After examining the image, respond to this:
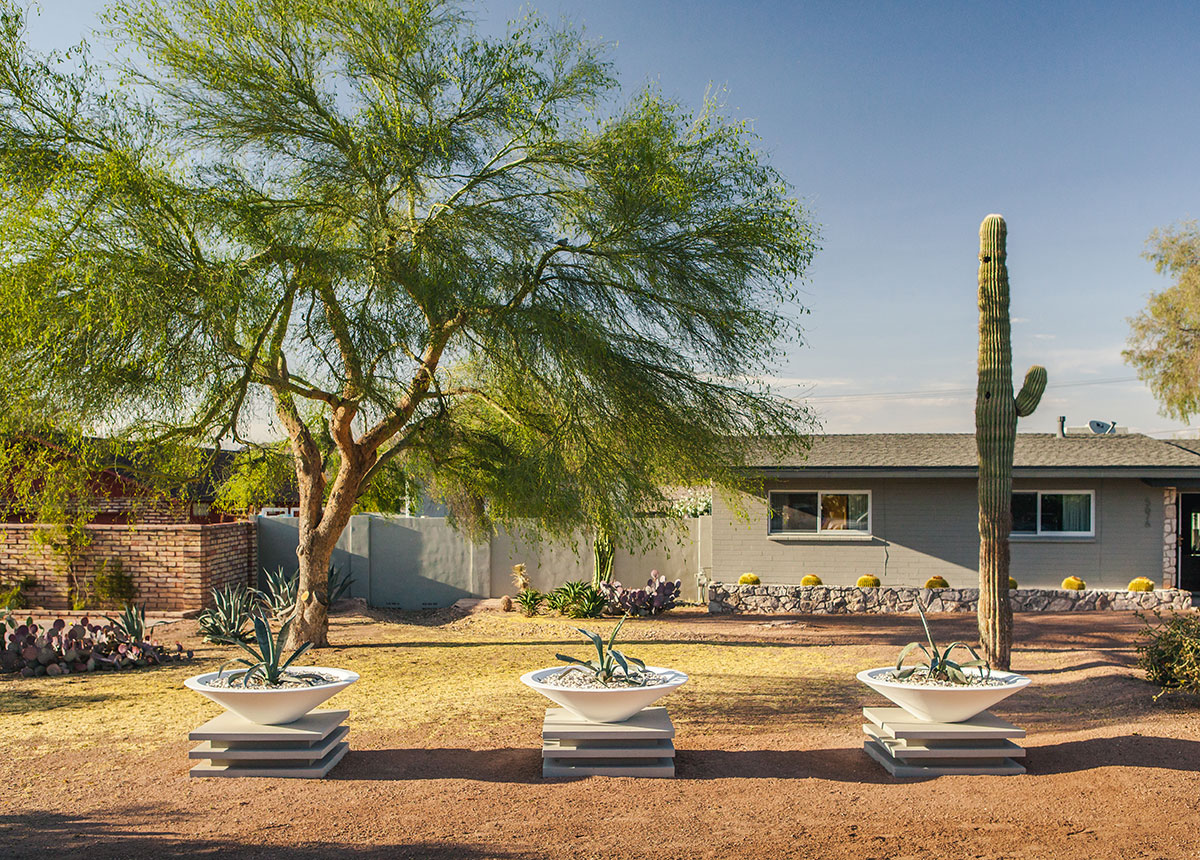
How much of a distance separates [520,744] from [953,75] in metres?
12.7

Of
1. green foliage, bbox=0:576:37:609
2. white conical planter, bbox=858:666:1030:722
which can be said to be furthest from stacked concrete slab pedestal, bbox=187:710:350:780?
green foliage, bbox=0:576:37:609

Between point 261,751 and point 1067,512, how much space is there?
15.4 meters

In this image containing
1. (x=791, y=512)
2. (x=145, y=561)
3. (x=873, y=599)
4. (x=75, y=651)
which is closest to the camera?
(x=75, y=651)

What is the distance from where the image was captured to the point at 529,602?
51.0ft

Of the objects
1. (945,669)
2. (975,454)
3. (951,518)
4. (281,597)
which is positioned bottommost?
(281,597)

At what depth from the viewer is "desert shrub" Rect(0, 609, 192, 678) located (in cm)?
1037

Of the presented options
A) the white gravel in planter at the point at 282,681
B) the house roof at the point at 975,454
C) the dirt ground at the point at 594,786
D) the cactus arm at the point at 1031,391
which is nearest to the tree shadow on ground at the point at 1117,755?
the dirt ground at the point at 594,786

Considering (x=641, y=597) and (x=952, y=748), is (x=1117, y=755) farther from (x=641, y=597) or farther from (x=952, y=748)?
(x=641, y=597)

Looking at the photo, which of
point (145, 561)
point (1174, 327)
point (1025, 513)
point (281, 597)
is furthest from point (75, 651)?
point (1174, 327)

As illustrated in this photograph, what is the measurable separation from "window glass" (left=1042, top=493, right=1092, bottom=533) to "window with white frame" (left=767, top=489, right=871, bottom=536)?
3319mm

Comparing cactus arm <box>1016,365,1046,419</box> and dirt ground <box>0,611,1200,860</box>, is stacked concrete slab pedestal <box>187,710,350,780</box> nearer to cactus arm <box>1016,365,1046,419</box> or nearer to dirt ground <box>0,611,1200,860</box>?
dirt ground <box>0,611,1200,860</box>

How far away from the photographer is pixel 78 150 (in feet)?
29.2

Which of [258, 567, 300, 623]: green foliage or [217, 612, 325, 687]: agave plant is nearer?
[217, 612, 325, 687]: agave plant

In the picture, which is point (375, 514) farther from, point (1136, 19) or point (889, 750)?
point (1136, 19)
